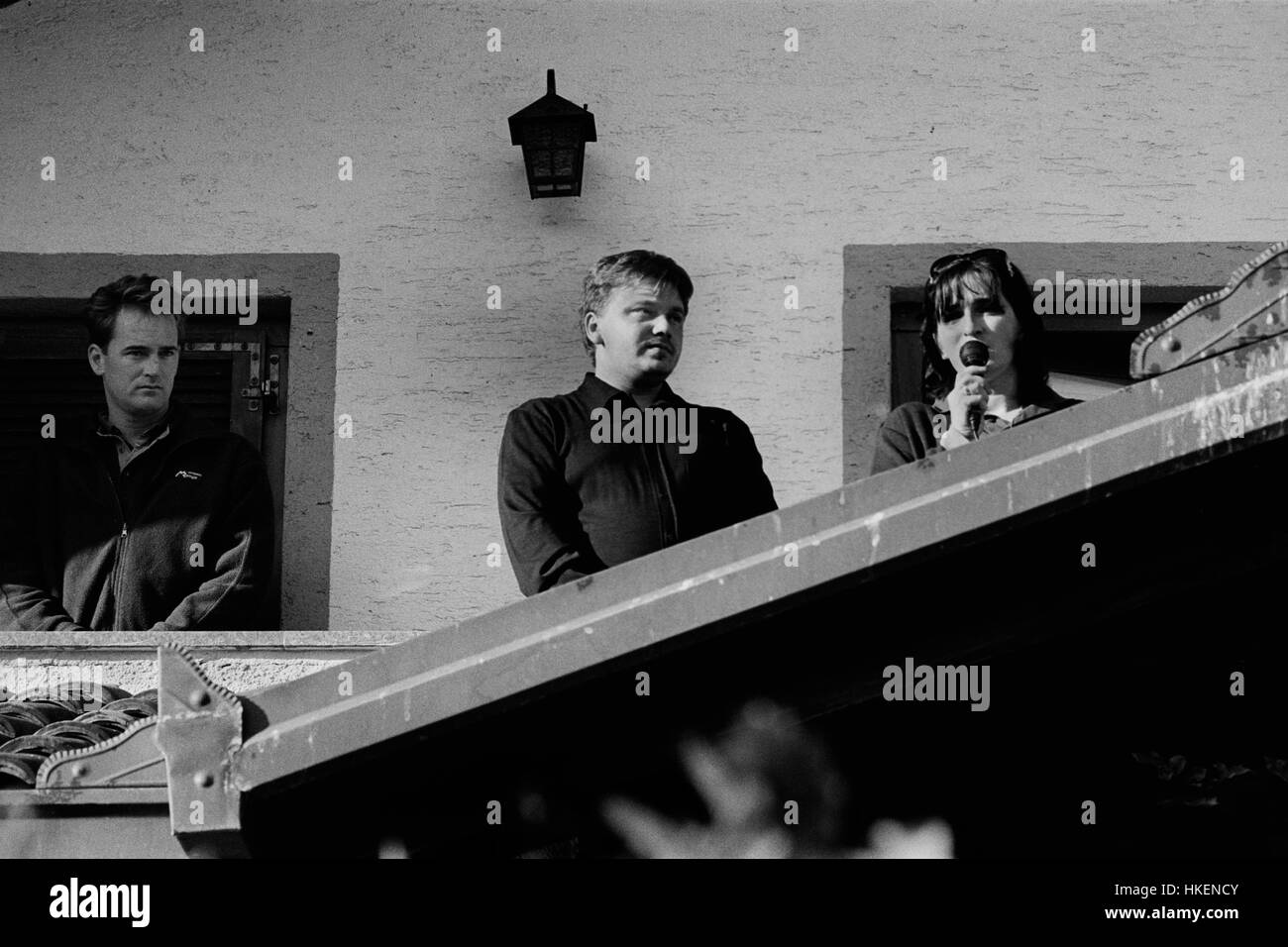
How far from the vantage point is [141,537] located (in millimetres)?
6434

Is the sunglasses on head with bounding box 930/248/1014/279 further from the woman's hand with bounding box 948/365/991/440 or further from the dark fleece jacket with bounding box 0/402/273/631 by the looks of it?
the dark fleece jacket with bounding box 0/402/273/631

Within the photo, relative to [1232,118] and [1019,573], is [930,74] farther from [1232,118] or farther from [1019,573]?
[1019,573]

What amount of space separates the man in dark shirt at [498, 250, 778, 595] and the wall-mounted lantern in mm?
1951

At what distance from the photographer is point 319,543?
299 inches

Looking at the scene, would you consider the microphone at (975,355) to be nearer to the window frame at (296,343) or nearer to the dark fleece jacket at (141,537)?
the dark fleece jacket at (141,537)

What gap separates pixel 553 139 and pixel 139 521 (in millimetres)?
2079

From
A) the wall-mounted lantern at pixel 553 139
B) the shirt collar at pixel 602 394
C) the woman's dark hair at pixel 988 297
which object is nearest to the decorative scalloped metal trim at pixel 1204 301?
the woman's dark hair at pixel 988 297

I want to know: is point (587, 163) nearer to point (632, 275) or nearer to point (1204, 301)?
point (632, 275)

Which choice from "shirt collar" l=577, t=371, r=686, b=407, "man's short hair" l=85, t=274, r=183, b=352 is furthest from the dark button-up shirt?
"man's short hair" l=85, t=274, r=183, b=352

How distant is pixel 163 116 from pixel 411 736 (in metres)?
4.96

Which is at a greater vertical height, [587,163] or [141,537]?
[587,163]

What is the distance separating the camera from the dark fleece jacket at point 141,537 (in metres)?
6.42

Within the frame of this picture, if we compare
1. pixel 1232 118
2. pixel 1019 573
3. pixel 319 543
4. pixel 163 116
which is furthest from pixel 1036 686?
pixel 163 116

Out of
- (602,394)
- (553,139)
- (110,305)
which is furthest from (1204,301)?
(553,139)
